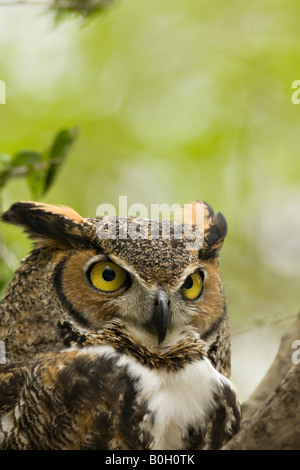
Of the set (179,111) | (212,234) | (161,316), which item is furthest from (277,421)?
(179,111)

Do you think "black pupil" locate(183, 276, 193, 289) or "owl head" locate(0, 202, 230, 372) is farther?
"black pupil" locate(183, 276, 193, 289)

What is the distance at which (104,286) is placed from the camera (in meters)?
2.33

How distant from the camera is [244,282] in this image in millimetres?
5254

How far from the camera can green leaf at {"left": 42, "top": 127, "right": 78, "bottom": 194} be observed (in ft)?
9.29

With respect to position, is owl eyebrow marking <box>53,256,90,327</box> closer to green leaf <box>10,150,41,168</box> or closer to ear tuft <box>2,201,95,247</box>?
ear tuft <box>2,201,95,247</box>

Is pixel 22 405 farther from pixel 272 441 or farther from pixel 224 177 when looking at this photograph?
pixel 224 177

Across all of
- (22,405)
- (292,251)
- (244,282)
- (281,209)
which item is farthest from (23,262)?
(281,209)

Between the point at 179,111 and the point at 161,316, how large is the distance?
488 cm

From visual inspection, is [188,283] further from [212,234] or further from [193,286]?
[212,234]

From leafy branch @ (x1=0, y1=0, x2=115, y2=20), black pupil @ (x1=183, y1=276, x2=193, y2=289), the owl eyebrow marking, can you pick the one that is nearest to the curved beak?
black pupil @ (x1=183, y1=276, x2=193, y2=289)

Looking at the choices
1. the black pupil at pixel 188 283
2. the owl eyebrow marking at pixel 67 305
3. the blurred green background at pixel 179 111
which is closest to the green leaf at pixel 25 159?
the owl eyebrow marking at pixel 67 305

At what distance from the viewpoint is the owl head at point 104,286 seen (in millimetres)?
2301

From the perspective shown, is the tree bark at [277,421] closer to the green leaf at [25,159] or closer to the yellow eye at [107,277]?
the yellow eye at [107,277]

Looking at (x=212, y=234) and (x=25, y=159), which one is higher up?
(x=25, y=159)
